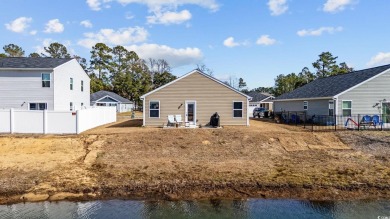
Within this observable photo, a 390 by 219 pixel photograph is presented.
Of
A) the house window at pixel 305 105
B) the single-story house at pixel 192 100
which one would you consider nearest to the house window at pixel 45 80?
the single-story house at pixel 192 100

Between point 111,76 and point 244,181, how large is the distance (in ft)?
213

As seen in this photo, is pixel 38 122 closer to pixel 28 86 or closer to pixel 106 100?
pixel 28 86

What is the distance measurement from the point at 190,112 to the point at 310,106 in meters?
12.1

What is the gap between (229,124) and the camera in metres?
24.2

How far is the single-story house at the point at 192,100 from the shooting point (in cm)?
2394

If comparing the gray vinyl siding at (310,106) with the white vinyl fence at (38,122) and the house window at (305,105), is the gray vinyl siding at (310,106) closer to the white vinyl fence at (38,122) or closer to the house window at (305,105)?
the house window at (305,105)

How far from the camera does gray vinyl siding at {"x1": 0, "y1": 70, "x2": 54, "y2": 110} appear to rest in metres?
24.8

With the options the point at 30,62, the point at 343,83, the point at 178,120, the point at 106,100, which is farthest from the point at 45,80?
the point at 106,100

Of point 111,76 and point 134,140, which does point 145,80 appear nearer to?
point 111,76

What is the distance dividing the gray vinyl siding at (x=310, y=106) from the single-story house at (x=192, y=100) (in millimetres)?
7098

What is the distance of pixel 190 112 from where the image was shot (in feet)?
79.0

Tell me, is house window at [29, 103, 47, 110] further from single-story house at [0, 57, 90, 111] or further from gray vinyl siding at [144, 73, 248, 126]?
gray vinyl siding at [144, 73, 248, 126]

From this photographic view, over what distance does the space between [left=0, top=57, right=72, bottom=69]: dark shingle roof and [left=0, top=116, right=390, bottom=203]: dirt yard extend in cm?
812

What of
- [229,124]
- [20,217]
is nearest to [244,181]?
[20,217]
